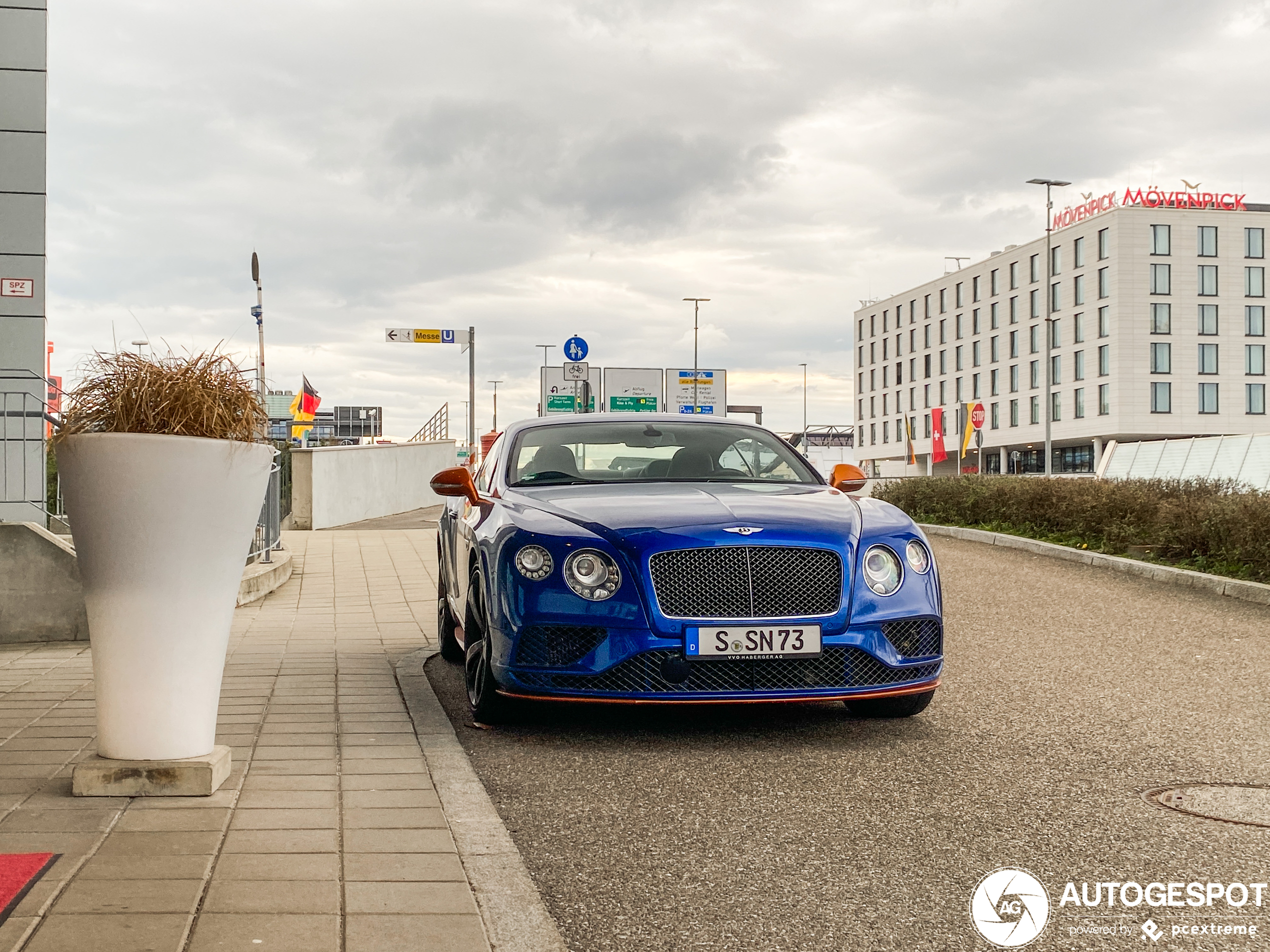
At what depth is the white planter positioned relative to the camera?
4113 millimetres

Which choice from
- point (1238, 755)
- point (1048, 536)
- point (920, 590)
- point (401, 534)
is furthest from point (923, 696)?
point (401, 534)

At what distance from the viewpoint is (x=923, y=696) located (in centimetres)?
593

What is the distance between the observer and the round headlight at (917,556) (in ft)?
19.0

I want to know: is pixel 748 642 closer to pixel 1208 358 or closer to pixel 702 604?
pixel 702 604

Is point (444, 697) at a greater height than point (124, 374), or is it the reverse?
point (124, 374)

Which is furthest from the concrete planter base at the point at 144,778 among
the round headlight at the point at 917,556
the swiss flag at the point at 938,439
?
the swiss flag at the point at 938,439

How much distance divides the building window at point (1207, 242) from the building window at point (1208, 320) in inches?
119

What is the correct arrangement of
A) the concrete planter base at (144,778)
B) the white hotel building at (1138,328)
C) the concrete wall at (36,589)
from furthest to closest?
the white hotel building at (1138,328), the concrete wall at (36,589), the concrete planter base at (144,778)

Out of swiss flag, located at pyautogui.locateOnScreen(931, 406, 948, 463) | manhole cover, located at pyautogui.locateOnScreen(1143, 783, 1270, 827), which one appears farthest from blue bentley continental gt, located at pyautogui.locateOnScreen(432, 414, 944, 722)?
swiss flag, located at pyautogui.locateOnScreen(931, 406, 948, 463)

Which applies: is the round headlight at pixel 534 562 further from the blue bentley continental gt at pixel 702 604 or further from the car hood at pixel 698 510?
the car hood at pixel 698 510

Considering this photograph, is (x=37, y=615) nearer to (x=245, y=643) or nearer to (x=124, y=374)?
(x=245, y=643)

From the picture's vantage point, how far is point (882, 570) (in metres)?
5.68

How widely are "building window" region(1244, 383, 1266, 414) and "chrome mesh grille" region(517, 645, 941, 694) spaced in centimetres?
7947

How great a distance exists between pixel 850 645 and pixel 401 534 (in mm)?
16537
